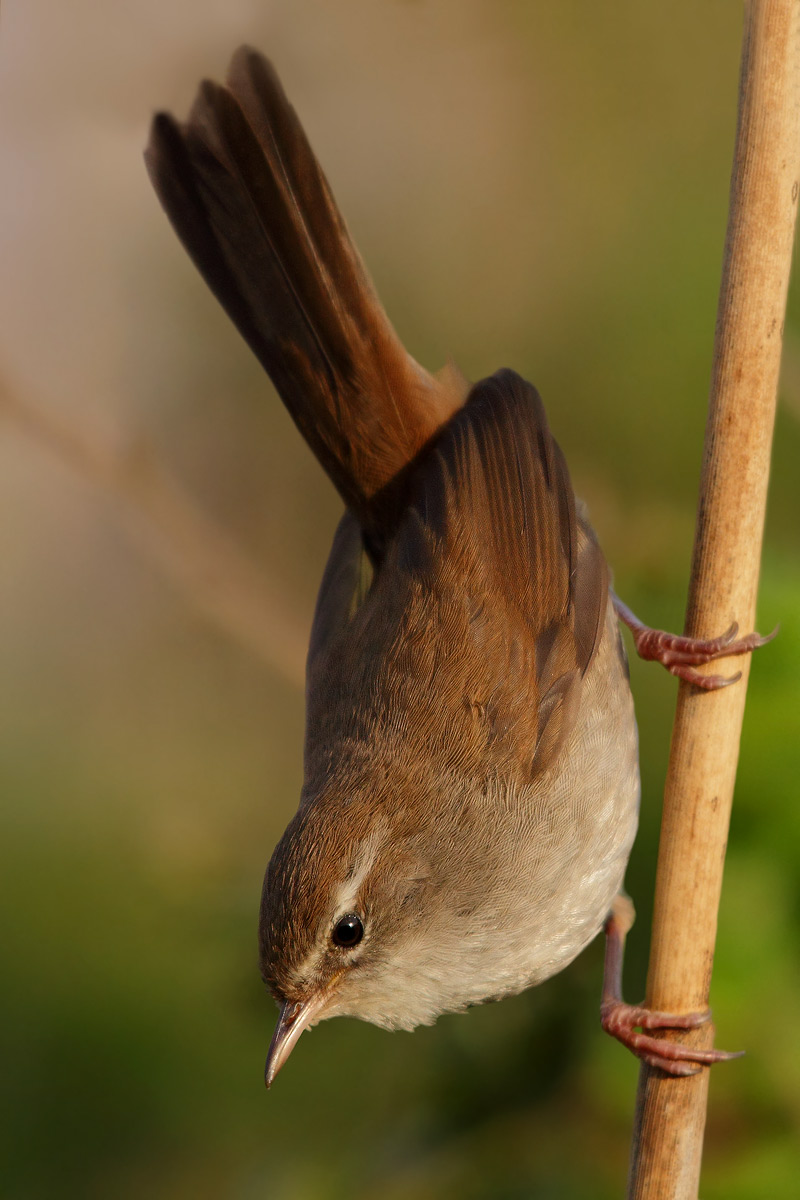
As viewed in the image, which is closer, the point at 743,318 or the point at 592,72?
the point at 743,318

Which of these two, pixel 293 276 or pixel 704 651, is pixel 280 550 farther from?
pixel 704 651

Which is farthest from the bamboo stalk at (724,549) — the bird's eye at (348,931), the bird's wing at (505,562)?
the bird's eye at (348,931)

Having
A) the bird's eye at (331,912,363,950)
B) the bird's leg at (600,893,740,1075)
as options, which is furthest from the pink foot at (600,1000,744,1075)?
the bird's eye at (331,912,363,950)

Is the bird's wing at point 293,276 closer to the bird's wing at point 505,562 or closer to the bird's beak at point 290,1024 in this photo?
the bird's wing at point 505,562

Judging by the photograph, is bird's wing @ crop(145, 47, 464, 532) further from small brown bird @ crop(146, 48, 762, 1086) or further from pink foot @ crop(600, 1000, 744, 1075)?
pink foot @ crop(600, 1000, 744, 1075)

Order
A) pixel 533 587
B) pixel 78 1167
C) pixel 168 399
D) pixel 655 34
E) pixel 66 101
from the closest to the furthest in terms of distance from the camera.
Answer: pixel 78 1167, pixel 533 587, pixel 655 34, pixel 66 101, pixel 168 399

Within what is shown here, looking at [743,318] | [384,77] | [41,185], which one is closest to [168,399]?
[41,185]

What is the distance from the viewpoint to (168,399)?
272cm

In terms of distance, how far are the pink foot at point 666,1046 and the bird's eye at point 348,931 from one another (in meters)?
0.44

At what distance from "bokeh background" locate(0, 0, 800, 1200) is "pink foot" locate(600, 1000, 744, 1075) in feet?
0.16

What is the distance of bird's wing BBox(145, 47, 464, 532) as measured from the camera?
179 centimetres

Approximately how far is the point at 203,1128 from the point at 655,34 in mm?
2337

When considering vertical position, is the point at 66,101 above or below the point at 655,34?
below

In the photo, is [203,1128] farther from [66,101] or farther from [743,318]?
[66,101]
